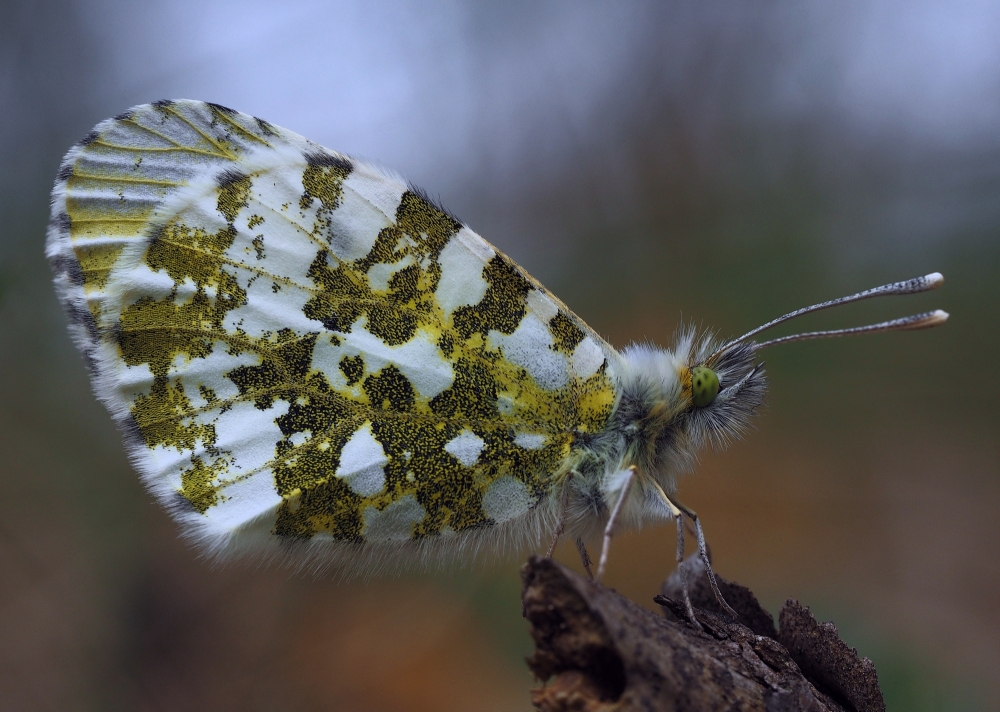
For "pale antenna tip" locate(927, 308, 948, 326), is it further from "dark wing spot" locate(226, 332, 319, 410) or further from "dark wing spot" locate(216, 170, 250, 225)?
"dark wing spot" locate(216, 170, 250, 225)

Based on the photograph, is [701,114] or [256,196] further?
[701,114]

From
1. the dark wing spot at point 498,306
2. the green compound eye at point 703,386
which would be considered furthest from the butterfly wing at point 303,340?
the green compound eye at point 703,386

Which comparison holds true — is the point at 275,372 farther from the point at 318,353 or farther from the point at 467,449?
the point at 467,449

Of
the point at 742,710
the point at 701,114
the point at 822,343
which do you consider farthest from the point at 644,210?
the point at 742,710

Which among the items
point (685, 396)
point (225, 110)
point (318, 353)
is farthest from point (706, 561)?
point (225, 110)

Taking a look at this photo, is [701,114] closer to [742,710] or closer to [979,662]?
[979,662]

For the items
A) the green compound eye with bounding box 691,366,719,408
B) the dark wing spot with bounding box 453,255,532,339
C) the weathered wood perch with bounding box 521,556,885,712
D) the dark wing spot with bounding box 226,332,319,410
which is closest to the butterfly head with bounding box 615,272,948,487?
the green compound eye with bounding box 691,366,719,408

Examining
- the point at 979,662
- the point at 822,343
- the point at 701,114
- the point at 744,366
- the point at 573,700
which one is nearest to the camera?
the point at 573,700
